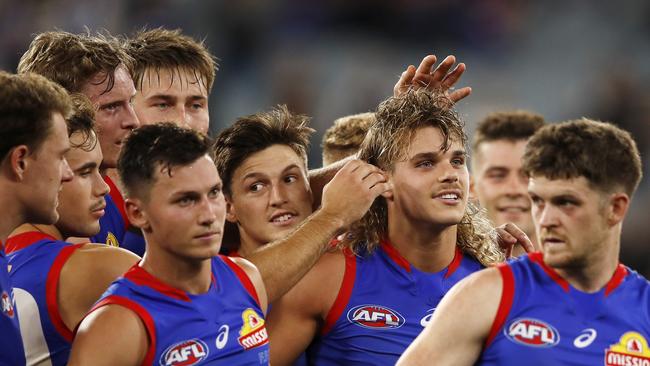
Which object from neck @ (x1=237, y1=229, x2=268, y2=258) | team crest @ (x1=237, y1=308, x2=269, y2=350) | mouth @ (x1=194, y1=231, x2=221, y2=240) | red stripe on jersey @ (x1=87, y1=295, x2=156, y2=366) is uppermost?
neck @ (x1=237, y1=229, x2=268, y2=258)

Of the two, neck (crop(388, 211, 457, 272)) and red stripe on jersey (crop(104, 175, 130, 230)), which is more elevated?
neck (crop(388, 211, 457, 272))

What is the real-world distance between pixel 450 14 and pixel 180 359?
A: 35.6 ft

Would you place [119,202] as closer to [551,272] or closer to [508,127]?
[551,272]

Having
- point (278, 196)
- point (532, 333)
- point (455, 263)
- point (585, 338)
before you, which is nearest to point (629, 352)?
point (585, 338)

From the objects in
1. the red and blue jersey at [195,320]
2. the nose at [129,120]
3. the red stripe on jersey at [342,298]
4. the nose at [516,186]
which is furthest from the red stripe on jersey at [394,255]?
the nose at [516,186]

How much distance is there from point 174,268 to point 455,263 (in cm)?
156

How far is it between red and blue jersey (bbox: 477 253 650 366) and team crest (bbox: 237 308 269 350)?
0.87 metres

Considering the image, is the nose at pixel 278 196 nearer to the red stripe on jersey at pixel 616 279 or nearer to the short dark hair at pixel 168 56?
the short dark hair at pixel 168 56

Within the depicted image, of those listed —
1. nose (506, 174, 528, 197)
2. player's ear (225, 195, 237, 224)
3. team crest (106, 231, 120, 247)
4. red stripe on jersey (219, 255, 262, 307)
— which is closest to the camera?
red stripe on jersey (219, 255, 262, 307)

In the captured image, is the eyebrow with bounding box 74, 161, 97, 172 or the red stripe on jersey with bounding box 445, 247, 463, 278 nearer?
the eyebrow with bounding box 74, 161, 97, 172

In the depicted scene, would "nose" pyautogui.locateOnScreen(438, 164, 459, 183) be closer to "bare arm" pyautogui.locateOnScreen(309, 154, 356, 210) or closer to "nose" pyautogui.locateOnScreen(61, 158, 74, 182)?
"bare arm" pyautogui.locateOnScreen(309, 154, 356, 210)

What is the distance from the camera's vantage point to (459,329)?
3.73 m

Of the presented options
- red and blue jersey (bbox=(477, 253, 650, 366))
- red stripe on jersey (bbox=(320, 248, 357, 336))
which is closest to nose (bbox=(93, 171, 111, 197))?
red stripe on jersey (bbox=(320, 248, 357, 336))

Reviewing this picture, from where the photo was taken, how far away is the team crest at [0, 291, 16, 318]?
Answer: 3.85 metres
